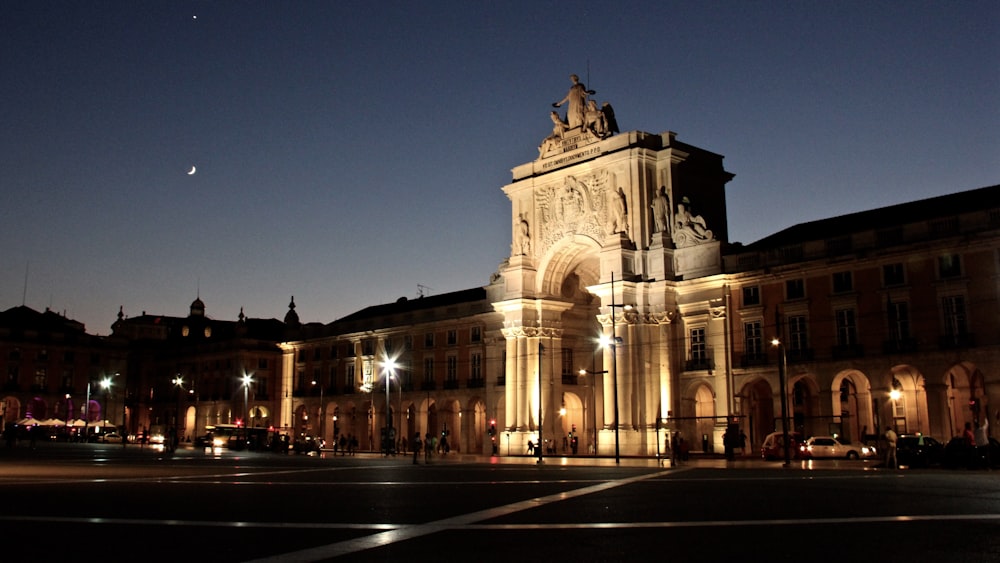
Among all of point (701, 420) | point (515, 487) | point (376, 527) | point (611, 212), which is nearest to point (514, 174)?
point (611, 212)

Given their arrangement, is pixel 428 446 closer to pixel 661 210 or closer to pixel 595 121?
pixel 661 210

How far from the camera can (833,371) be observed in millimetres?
51094

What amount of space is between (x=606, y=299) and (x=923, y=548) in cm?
4780

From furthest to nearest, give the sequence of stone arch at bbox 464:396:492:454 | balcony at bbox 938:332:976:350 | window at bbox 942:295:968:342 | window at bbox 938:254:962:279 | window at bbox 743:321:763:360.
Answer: stone arch at bbox 464:396:492:454 < window at bbox 743:321:763:360 < window at bbox 938:254:962:279 < window at bbox 942:295:968:342 < balcony at bbox 938:332:976:350

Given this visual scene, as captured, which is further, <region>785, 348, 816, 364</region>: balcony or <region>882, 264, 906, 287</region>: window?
<region>785, 348, 816, 364</region>: balcony

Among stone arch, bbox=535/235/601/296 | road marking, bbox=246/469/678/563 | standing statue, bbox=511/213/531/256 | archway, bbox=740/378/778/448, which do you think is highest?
standing statue, bbox=511/213/531/256

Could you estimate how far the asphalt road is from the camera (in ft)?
39.0

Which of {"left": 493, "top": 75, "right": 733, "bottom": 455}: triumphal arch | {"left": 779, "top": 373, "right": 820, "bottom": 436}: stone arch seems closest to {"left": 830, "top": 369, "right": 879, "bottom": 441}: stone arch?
{"left": 779, "top": 373, "right": 820, "bottom": 436}: stone arch

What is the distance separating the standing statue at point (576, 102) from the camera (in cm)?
6500

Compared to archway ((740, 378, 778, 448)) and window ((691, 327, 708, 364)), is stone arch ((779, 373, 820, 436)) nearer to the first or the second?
archway ((740, 378, 778, 448))

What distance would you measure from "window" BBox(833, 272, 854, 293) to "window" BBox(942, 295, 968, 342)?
5.07 meters

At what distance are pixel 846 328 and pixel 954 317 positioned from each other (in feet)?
18.7

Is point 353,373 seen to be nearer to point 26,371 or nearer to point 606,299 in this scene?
point 606,299

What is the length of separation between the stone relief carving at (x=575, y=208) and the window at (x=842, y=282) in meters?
14.7
